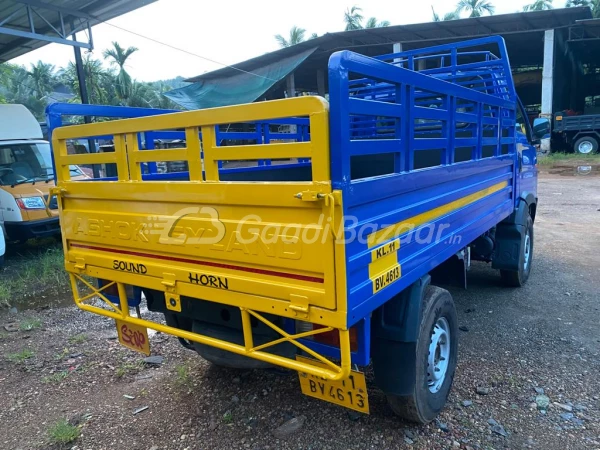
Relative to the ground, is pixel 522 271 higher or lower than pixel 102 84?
lower

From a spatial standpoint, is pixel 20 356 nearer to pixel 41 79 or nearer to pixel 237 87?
pixel 237 87

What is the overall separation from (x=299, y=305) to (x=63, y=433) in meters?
1.79

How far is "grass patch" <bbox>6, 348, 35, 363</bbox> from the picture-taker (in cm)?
365

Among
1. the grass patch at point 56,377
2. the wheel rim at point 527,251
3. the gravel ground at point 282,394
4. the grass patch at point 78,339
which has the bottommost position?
the gravel ground at point 282,394

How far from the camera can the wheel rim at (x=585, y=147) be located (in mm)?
17688

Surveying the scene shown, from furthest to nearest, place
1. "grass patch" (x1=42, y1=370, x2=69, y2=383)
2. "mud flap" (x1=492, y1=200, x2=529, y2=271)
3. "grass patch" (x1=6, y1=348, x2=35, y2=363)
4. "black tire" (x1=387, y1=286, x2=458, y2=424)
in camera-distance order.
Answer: "mud flap" (x1=492, y1=200, x2=529, y2=271) → "grass patch" (x1=6, y1=348, x2=35, y2=363) → "grass patch" (x1=42, y1=370, x2=69, y2=383) → "black tire" (x1=387, y1=286, x2=458, y2=424)

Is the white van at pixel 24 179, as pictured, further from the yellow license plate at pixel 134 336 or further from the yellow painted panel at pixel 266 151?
the yellow painted panel at pixel 266 151

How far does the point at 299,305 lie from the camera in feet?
6.19

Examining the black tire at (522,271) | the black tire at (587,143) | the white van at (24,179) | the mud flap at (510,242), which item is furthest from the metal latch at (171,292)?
the black tire at (587,143)

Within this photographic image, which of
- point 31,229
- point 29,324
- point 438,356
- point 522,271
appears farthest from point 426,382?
point 31,229

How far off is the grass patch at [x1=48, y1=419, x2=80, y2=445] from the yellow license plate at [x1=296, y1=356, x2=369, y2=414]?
57.9 inches

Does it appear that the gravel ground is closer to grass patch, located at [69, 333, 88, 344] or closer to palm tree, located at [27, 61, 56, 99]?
grass patch, located at [69, 333, 88, 344]

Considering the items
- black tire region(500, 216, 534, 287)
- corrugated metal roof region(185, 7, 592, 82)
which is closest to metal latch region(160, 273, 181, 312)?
black tire region(500, 216, 534, 287)

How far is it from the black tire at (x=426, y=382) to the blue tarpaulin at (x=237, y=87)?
1395 centimetres
